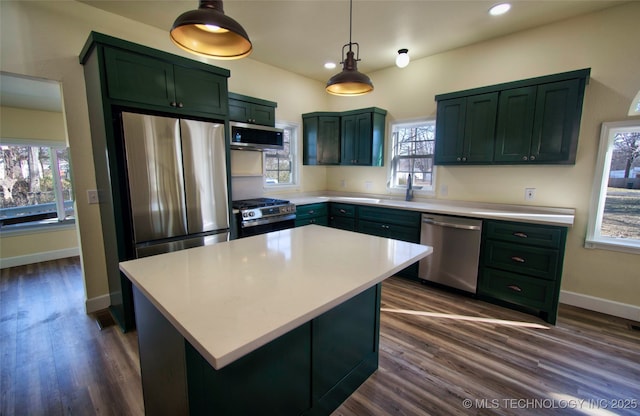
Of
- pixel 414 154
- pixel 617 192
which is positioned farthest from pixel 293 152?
pixel 617 192

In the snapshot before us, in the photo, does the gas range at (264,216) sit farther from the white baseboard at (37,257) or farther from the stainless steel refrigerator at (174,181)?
the white baseboard at (37,257)

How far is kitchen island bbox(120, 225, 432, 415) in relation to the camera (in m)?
0.91

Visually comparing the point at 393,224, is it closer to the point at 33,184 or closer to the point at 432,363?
the point at 432,363

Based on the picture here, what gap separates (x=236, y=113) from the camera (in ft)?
10.9

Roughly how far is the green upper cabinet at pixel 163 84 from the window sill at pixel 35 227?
3584 mm

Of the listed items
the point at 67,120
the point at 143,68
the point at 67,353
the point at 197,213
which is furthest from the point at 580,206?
the point at 67,120

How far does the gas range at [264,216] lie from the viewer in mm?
3170

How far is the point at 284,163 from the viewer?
4.47m

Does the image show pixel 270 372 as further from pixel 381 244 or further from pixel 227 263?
pixel 381 244

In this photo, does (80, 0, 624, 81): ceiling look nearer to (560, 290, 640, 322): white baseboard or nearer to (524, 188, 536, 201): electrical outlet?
(524, 188, 536, 201): electrical outlet

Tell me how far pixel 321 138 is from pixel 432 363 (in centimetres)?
336

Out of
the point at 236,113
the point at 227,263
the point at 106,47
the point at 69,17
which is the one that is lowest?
the point at 227,263

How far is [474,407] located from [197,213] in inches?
102

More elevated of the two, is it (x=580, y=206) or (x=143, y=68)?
(x=143, y=68)
